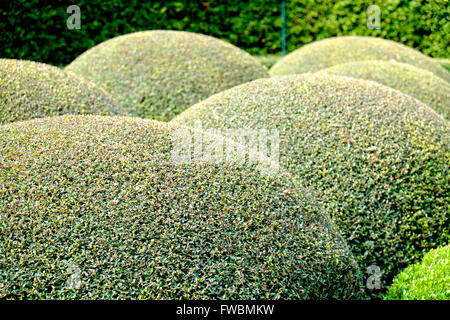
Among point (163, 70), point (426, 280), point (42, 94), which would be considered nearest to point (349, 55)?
point (163, 70)

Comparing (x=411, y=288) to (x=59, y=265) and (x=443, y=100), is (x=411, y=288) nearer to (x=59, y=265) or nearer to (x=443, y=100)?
(x=59, y=265)

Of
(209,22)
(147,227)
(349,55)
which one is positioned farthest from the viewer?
(209,22)

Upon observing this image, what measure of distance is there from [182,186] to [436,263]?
1289 mm

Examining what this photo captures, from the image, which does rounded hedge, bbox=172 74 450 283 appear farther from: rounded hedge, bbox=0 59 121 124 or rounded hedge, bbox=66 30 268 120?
rounded hedge, bbox=66 30 268 120

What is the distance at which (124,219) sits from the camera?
1.87m

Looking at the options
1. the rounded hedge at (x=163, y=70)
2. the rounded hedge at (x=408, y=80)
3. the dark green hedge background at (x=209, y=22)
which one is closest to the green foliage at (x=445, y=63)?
the dark green hedge background at (x=209, y=22)

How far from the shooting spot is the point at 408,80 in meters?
4.21

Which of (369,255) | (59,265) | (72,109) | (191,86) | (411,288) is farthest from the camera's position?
(191,86)

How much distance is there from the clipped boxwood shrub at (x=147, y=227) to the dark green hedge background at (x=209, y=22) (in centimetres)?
319

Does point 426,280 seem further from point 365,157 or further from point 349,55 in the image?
point 349,55

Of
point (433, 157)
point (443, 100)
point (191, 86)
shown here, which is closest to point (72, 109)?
point (191, 86)

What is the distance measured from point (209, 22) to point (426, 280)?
21.8 ft

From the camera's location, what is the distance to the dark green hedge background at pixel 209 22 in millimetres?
6180

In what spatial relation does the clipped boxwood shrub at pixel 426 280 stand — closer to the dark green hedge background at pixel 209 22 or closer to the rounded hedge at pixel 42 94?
the rounded hedge at pixel 42 94
